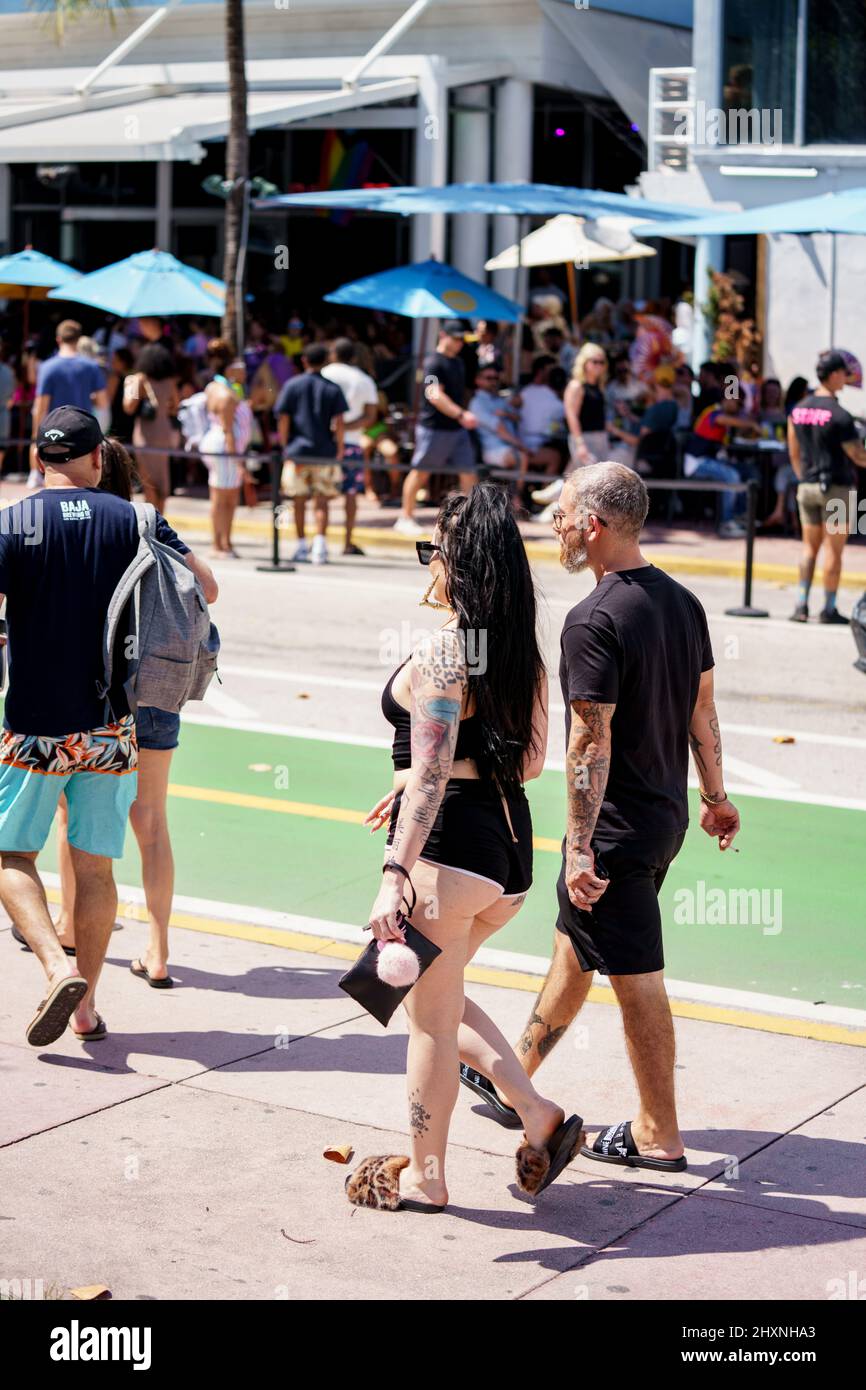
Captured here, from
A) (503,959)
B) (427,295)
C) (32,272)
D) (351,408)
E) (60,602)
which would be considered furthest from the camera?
(32,272)

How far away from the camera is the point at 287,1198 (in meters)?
4.80

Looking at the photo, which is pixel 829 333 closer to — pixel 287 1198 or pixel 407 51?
pixel 407 51

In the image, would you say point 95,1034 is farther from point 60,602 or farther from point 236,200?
point 236,200

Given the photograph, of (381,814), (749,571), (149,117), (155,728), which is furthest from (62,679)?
A: (149,117)

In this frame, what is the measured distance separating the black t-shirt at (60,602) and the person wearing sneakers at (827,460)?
8513mm

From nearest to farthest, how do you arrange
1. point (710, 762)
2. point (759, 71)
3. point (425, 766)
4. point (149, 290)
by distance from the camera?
point (425, 766)
point (710, 762)
point (149, 290)
point (759, 71)

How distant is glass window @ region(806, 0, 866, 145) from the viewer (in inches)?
842

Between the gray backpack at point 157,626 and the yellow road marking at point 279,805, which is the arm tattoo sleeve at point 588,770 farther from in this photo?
the yellow road marking at point 279,805

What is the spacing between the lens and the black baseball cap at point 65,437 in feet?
18.6

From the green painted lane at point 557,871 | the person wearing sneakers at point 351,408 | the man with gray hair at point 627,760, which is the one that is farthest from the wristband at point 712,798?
the person wearing sneakers at point 351,408

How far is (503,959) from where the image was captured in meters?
6.79

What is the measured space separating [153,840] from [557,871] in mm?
2260

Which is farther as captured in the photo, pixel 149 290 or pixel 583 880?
pixel 149 290
